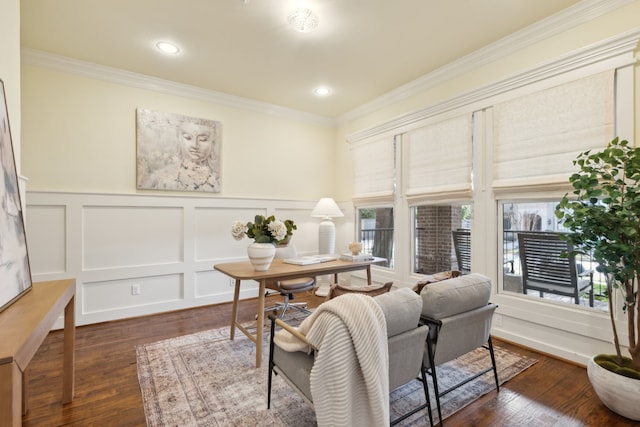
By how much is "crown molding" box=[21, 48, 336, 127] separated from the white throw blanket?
3578 millimetres

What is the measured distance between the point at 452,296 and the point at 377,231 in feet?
8.98

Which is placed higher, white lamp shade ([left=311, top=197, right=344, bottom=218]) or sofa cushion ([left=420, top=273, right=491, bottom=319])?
white lamp shade ([left=311, top=197, right=344, bottom=218])

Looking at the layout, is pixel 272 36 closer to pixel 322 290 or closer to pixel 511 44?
pixel 511 44

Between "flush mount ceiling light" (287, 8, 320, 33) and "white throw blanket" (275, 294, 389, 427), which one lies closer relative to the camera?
"white throw blanket" (275, 294, 389, 427)

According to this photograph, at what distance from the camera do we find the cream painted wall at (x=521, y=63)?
2213mm

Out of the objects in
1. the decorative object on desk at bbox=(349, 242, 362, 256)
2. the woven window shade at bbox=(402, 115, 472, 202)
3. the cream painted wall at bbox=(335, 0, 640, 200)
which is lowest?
the decorative object on desk at bbox=(349, 242, 362, 256)

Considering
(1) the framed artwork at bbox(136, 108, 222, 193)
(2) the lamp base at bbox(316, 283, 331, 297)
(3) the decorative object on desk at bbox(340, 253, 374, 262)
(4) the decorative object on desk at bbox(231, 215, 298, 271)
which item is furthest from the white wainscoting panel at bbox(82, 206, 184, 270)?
(3) the decorative object on desk at bbox(340, 253, 374, 262)

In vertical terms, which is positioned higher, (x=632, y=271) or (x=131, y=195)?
(x=131, y=195)

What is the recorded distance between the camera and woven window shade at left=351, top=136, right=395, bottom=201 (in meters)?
4.08

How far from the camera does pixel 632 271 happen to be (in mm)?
1787

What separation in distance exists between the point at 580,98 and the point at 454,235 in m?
1.68

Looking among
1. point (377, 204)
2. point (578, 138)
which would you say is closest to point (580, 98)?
point (578, 138)

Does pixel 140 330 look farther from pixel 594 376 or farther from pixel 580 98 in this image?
pixel 580 98

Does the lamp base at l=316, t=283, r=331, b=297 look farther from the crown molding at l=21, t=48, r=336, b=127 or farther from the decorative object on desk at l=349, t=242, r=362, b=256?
the crown molding at l=21, t=48, r=336, b=127
